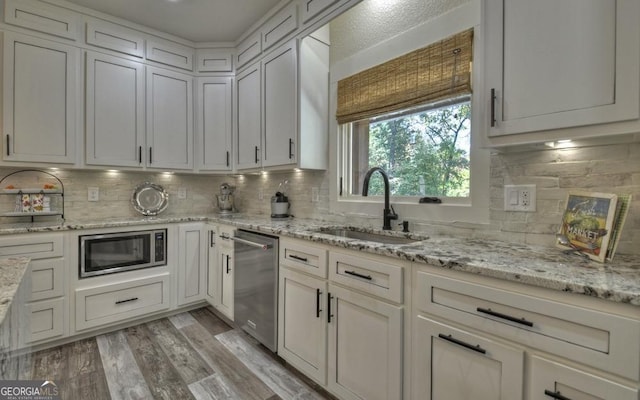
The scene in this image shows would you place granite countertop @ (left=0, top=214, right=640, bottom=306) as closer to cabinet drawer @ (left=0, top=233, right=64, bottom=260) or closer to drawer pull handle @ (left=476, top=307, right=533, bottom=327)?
drawer pull handle @ (left=476, top=307, right=533, bottom=327)

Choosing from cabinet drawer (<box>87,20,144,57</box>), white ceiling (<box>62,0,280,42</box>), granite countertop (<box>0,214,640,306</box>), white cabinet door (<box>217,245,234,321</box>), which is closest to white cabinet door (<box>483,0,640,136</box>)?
granite countertop (<box>0,214,640,306</box>)

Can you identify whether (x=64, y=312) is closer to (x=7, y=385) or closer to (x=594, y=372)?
(x=7, y=385)

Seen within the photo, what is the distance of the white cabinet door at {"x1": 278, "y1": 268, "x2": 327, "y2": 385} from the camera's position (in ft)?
5.53

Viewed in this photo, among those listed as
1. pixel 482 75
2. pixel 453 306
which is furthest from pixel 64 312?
pixel 482 75

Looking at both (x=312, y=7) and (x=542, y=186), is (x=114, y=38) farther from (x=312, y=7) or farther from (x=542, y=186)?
(x=542, y=186)

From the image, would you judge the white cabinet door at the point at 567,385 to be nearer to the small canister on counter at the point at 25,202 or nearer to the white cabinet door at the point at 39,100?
the white cabinet door at the point at 39,100

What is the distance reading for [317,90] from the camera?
2.48m

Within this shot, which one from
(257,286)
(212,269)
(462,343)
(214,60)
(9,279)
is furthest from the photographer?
(214,60)

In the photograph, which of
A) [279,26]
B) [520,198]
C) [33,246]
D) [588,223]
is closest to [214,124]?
[279,26]

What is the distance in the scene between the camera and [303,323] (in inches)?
71.1

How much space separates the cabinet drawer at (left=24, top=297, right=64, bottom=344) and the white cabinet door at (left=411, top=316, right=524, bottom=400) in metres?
2.50

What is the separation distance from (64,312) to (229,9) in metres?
2.71

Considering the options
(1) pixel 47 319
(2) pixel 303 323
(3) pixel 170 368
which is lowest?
(3) pixel 170 368

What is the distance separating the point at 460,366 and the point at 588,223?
0.71m
